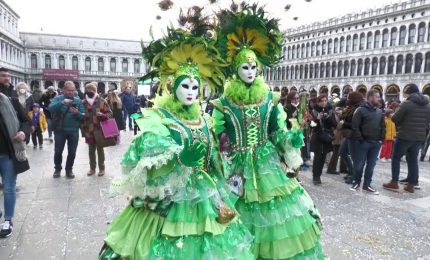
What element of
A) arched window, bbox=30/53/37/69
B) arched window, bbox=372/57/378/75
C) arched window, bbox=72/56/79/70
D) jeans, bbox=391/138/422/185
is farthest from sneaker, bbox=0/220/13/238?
arched window, bbox=30/53/37/69

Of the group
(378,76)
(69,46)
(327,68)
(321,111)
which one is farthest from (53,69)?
(321,111)

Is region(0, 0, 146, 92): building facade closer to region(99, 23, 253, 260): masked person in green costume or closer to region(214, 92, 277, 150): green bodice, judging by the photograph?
region(214, 92, 277, 150): green bodice

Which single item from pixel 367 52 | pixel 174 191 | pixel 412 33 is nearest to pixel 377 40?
pixel 367 52

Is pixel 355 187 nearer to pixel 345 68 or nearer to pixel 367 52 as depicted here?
pixel 367 52

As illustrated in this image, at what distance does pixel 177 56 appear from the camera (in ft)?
9.45

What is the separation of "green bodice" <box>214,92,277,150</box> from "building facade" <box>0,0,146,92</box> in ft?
208

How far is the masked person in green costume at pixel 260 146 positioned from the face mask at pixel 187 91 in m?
0.81

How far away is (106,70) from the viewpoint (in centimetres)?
7488

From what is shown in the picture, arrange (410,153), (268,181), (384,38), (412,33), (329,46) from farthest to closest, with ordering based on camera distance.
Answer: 1. (329,46)
2. (384,38)
3. (412,33)
4. (410,153)
5. (268,181)

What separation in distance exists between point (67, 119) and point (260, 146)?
4.47 meters

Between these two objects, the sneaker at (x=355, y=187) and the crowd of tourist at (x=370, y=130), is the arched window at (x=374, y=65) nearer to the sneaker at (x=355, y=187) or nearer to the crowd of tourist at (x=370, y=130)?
the crowd of tourist at (x=370, y=130)

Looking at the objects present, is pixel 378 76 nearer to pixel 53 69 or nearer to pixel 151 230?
pixel 151 230

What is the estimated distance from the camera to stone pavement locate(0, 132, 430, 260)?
3883mm

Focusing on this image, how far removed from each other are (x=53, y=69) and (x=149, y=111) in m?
73.8
